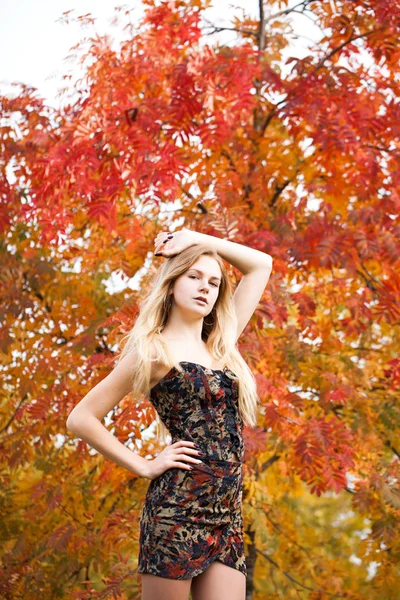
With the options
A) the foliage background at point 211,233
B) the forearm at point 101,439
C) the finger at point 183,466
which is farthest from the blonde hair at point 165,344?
the foliage background at point 211,233

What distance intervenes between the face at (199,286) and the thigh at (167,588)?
0.79 m

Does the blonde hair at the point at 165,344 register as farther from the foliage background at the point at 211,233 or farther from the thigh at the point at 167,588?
the foliage background at the point at 211,233

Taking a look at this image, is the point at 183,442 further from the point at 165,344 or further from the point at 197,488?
the point at 165,344

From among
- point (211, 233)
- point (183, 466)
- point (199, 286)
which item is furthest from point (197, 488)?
point (211, 233)

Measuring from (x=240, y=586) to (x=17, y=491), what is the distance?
3217 mm

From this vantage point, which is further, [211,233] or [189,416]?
[211,233]

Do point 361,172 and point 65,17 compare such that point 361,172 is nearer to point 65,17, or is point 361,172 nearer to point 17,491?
point 65,17

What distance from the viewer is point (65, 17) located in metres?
4.68

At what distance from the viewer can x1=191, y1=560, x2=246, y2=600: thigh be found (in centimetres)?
230

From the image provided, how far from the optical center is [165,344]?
2518 millimetres

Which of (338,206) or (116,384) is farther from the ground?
(338,206)

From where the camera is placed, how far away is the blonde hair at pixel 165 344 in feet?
8.13

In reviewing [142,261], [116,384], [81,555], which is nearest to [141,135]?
[142,261]

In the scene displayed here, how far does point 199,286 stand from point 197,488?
0.62 metres
